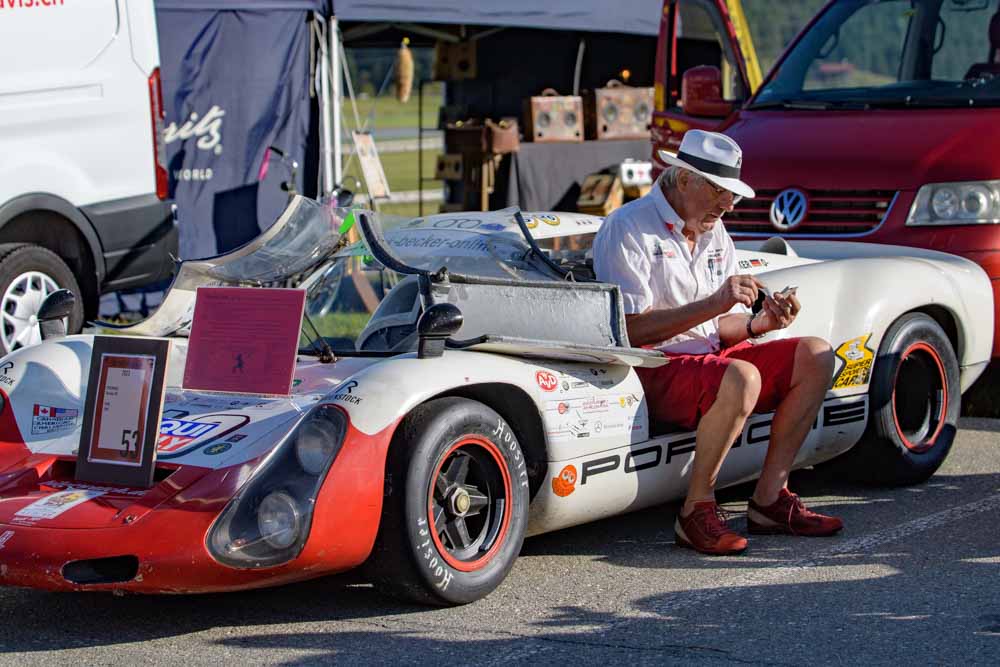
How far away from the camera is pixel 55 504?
157 inches

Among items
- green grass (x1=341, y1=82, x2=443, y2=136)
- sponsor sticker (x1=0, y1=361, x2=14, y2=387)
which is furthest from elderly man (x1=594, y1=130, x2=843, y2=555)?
green grass (x1=341, y1=82, x2=443, y2=136)

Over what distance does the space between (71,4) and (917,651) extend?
6.09 meters

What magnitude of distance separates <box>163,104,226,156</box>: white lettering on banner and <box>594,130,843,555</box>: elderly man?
21.5 feet

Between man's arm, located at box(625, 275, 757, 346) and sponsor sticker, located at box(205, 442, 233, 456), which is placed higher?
man's arm, located at box(625, 275, 757, 346)

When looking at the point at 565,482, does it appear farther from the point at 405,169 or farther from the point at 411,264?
the point at 405,169

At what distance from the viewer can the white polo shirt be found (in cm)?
502

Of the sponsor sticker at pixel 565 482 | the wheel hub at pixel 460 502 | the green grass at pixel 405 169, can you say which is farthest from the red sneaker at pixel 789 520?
the green grass at pixel 405 169

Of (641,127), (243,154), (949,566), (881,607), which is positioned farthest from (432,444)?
(641,127)

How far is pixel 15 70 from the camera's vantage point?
7.74m

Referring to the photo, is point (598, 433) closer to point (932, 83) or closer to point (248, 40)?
point (932, 83)

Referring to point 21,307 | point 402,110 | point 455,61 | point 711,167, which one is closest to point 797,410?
point 711,167

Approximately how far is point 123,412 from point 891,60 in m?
5.78

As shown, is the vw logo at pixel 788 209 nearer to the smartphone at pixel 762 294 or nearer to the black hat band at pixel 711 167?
the smartphone at pixel 762 294

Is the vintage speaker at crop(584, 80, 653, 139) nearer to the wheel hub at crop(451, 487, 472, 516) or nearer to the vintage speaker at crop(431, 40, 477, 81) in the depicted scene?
the vintage speaker at crop(431, 40, 477, 81)
